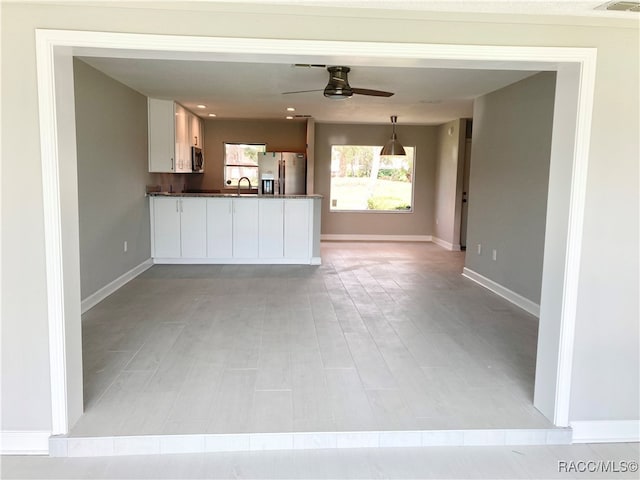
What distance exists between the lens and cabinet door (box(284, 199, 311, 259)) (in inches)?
264

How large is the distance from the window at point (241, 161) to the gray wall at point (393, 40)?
715cm

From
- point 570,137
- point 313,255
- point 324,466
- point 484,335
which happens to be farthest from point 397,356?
point 313,255

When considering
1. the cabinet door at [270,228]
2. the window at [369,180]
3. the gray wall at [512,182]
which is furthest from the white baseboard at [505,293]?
the window at [369,180]

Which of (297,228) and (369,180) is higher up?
(369,180)

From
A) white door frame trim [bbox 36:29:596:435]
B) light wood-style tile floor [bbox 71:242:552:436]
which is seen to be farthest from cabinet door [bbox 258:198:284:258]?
white door frame trim [bbox 36:29:596:435]

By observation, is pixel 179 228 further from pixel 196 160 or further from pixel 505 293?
pixel 505 293

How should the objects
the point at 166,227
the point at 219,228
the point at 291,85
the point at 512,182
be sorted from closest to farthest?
the point at 512,182, the point at 291,85, the point at 166,227, the point at 219,228

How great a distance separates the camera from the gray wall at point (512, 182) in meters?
4.45

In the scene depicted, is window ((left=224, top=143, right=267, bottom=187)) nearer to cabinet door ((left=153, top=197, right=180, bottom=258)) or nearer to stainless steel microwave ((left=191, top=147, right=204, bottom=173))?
stainless steel microwave ((left=191, top=147, right=204, bottom=173))

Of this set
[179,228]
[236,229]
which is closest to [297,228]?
[236,229]

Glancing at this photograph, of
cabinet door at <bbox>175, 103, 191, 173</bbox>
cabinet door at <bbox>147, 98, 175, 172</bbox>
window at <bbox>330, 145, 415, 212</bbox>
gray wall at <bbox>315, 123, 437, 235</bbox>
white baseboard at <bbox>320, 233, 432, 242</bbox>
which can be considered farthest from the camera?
white baseboard at <bbox>320, 233, 432, 242</bbox>

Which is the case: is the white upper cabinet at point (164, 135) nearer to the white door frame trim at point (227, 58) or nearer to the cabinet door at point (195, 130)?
the cabinet door at point (195, 130)

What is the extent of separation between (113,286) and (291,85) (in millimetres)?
2965

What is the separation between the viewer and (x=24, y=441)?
2.26 meters
